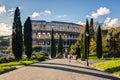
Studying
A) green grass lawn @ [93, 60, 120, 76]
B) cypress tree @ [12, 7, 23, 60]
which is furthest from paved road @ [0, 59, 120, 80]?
cypress tree @ [12, 7, 23, 60]

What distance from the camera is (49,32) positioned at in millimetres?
172000

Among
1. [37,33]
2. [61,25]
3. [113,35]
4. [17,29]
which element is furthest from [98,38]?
[61,25]

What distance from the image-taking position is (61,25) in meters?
186

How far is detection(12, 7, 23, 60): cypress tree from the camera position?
5781cm

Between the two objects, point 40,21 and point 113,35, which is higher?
point 40,21

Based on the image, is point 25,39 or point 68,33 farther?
point 68,33

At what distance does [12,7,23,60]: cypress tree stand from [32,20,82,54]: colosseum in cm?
9518

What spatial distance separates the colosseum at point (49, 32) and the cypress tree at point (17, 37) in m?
95.2

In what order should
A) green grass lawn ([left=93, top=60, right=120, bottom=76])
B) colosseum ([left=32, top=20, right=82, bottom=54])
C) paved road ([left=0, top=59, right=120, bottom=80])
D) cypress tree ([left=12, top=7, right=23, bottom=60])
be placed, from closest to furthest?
paved road ([left=0, top=59, right=120, bottom=80]) < green grass lawn ([left=93, top=60, right=120, bottom=76]) < cypress tree ([left=12, top=7, right=23, bottom=60]) < colosseum ([left=32, top=20, right=82, bottom=54])

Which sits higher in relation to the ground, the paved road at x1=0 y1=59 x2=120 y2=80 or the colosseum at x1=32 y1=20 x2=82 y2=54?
the colosseum at x1=32 y1=20 x2=82 y2=54

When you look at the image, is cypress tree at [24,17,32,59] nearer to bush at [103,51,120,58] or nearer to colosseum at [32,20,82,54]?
bush at [103,51,120,58]

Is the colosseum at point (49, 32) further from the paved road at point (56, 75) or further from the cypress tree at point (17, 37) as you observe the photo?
the paved road at point (56, 75)

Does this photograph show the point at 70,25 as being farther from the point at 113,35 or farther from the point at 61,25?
the point at 113,35

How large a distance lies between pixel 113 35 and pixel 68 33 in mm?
99777
